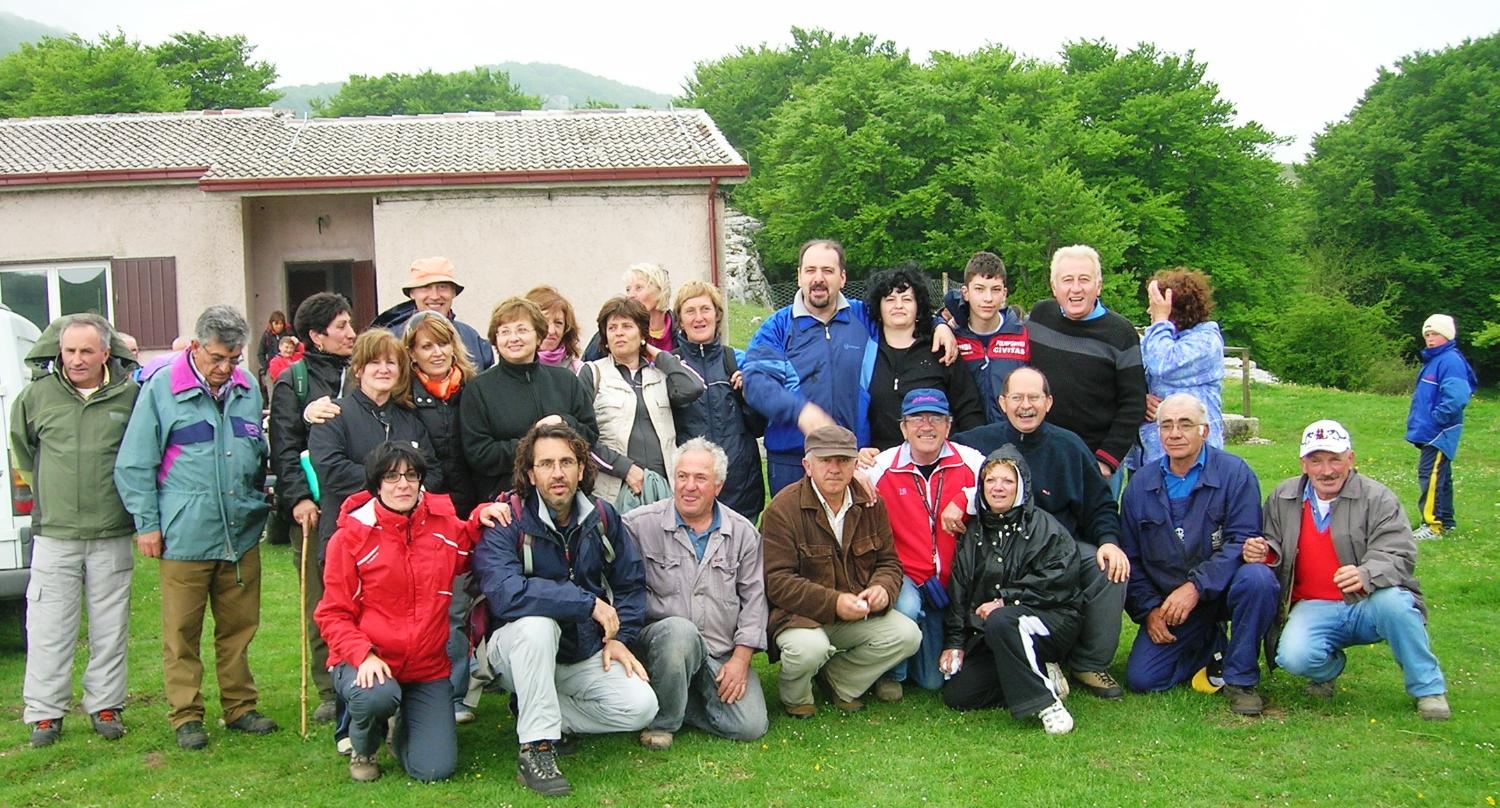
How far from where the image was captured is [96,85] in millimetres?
43281

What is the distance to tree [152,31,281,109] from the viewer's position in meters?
47.2

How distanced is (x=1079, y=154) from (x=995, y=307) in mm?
34180

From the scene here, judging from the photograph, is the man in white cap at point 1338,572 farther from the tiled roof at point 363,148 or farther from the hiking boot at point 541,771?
the tiled roof at point 363,148

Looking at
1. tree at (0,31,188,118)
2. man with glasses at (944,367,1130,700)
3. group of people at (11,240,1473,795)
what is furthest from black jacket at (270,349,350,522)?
tree at (0,31,188,118)

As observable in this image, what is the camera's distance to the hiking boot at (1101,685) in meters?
5.72

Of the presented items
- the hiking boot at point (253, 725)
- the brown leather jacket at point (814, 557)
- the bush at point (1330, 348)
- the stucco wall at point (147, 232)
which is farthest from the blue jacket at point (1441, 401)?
the bush at point (1330, 348)

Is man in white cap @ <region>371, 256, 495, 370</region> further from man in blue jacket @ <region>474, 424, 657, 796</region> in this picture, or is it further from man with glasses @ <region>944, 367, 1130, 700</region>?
man with glasses @ <region>944, 367, 1130, 700</region>

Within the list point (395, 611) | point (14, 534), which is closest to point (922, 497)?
point (395, 611)

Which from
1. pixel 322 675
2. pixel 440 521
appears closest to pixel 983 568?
pixel 440 521

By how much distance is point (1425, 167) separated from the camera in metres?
41.6

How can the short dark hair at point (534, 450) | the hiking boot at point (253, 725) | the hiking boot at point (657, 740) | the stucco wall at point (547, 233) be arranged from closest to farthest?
the short dark hair at point (534, 450) < the hiking boot at point (657, 740) < the hiking boot at point (253, 725) < the stucco wall at point (547, 233)

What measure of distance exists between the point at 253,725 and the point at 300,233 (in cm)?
1307

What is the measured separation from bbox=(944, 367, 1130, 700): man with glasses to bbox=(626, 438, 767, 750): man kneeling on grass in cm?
106

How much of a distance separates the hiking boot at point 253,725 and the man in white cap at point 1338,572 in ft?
15.1
